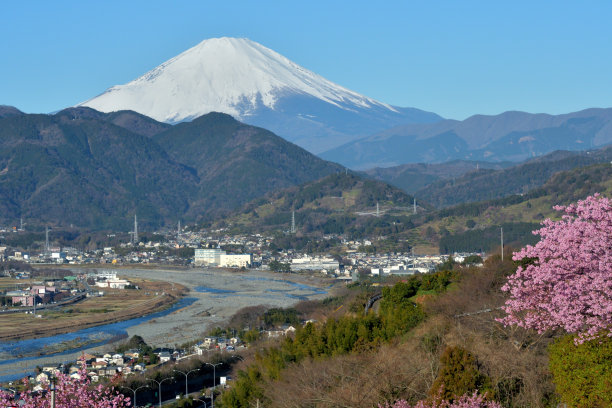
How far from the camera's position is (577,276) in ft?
43.4

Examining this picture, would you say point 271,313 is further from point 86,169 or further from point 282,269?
point 86,169

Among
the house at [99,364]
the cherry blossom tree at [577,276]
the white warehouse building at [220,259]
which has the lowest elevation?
the house at [99,364]

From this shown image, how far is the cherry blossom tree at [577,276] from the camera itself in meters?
13.0

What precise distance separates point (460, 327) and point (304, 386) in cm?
354

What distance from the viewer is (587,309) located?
1332 centimetres

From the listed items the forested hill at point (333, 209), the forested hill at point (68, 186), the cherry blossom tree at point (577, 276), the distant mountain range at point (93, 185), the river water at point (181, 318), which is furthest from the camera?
the distant mountain range at point (93, 185)

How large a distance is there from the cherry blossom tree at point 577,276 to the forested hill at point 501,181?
145 m

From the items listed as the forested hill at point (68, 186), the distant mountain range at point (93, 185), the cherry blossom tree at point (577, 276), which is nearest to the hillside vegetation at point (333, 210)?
the distant mountain range at point (93, 185)

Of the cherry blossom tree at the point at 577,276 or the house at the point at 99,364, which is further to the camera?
the house at the point at 99,364

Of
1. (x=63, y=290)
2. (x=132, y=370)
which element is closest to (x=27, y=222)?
(x=63, y=290)

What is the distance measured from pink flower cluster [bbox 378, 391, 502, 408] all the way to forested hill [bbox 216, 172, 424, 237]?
98735 mm

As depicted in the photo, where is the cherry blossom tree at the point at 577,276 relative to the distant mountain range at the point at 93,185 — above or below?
below

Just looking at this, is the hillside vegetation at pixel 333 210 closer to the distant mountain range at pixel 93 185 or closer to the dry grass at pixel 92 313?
the distant mountain range at pixel 93 185

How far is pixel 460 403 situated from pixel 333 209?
120474mm
